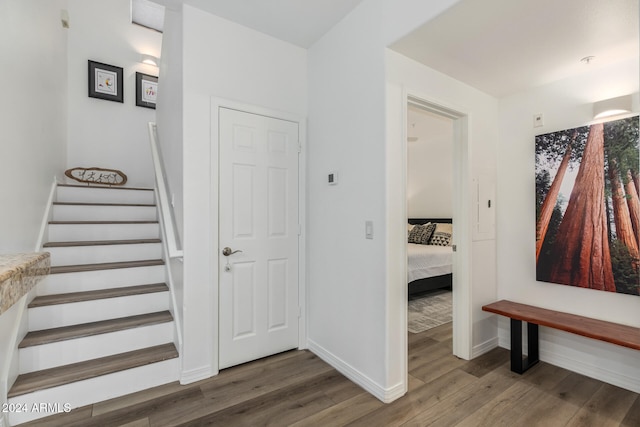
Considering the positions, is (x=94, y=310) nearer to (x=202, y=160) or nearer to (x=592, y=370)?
(x=202, y=160)

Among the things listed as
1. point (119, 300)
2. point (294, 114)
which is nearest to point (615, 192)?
point (294, 114)

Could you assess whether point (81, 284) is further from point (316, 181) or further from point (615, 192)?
point (615, 192)

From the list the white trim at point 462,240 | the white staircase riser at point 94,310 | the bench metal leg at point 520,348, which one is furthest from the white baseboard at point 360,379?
the white staircase riser at point 94,310

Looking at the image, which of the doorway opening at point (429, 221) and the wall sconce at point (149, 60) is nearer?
the doorway opening at point (429, 221)

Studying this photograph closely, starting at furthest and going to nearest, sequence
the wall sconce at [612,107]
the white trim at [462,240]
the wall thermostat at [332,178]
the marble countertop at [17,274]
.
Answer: the white trim at [462,240] → the wall thermostat at [332,178] → the wall sconce at [612,107] → the marble countertop at [17,274]

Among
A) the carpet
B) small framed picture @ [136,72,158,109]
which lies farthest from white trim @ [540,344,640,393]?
small framed picture @ [136,72,158,109]

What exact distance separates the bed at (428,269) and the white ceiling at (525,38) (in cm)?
239

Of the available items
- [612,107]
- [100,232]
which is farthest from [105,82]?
[612,107]

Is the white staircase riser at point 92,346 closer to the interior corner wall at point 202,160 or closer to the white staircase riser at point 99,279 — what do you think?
the interior corner wall at point 202,160

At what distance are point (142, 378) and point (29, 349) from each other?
2.26 feet

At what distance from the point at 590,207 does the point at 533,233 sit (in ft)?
1.54

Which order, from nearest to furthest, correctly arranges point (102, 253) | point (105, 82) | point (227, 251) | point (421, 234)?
point (227, 251) < point (102, 253) < point (105, 82) < point (421, 234)

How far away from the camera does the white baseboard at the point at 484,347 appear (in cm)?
258

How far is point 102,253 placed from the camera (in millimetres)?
2721
